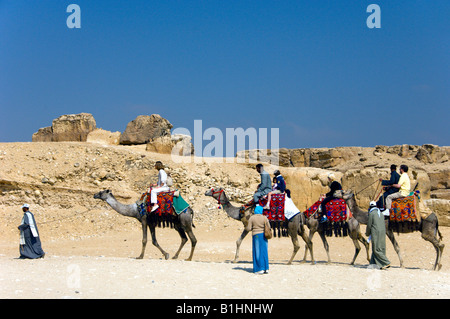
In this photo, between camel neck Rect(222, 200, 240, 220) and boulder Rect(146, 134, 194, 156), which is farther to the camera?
boulder Rect(146, 134, 194, 156)

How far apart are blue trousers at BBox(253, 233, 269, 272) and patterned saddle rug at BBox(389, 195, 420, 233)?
4.28 meters

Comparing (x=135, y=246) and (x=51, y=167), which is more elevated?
(x=51, y=167)

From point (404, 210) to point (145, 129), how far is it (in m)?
20.5

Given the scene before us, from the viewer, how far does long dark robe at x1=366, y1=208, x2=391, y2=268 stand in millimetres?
11891

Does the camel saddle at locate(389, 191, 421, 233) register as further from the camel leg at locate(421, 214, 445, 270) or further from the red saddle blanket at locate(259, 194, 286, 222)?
the red saddle blanket at locate(259, 194, 286, 222)

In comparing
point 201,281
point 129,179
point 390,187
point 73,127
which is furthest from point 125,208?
point 73,127

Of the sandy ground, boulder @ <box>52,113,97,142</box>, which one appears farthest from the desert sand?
boulder @ <box>52,113,97,142</box>

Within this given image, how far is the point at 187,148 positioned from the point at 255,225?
1926 cm

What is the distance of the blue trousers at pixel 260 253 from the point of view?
1030 centimetres

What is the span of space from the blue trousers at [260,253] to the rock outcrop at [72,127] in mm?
23060

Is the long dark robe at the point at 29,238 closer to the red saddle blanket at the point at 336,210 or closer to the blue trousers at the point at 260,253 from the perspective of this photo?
the blue trousers at the point at 260,253

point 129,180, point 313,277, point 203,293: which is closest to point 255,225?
point 313,277
